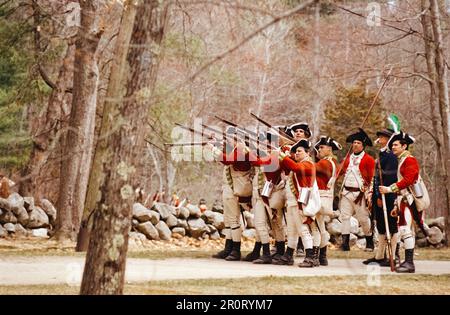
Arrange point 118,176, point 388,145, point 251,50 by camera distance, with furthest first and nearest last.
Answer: point 251,50 → point 388,145 → point 118,176

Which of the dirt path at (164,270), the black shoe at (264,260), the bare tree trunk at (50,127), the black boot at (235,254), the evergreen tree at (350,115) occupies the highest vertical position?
the evergreen tree at (350,115)

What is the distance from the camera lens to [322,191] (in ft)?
42.5

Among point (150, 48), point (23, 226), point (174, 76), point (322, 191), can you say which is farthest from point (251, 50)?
point (150, 48)

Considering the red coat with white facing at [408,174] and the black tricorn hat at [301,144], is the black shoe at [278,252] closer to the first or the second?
the black tricorn hat at [301,144]

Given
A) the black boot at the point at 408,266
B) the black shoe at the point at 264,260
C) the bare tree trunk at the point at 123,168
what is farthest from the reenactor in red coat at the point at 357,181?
the bare tree trunk at the point at 123,168

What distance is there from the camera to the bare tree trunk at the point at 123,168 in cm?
655

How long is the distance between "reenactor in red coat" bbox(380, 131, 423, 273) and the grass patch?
1.04m

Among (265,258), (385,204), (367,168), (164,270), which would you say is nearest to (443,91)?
(367,168)

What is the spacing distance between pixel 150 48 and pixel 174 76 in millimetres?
20762

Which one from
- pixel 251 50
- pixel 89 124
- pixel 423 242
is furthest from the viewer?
pixel 251 50

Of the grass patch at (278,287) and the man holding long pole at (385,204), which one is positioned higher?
the man holding long pole at (385,204)

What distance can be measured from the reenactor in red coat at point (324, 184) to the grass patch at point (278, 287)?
6.88ft
